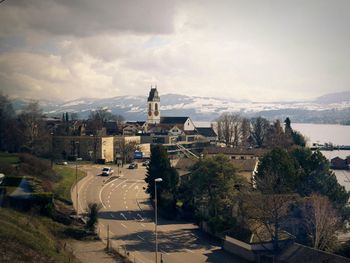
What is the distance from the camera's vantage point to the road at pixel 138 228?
13.4 meters

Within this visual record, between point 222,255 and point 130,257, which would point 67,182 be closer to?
point 130,257

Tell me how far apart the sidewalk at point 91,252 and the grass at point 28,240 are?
50 cm

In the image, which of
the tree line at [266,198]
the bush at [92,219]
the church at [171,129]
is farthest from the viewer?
the church at [171,129]

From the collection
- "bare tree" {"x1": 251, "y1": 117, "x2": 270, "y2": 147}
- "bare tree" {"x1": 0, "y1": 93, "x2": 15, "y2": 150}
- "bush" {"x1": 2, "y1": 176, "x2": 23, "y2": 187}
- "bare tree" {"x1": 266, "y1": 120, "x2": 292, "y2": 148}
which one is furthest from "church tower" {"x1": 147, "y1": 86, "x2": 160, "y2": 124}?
"bush" {"x1": 2, "y1": 176, "x2": 23, "y2": 187}

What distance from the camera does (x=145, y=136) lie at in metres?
40.1

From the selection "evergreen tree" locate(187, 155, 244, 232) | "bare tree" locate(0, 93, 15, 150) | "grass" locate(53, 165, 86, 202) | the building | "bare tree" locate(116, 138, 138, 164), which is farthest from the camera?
"bare tree" locate(116, 138, 138, 164)

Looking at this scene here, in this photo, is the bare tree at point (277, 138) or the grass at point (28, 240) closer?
the grass at point (28, 240)

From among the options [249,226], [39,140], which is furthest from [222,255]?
[39,140]

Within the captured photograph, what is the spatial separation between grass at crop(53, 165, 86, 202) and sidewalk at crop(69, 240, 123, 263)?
446cm

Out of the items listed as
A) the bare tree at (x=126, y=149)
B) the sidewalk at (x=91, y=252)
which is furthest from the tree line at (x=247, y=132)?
the sidewalk at (x=91, y=252)

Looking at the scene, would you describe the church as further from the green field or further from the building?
the green field

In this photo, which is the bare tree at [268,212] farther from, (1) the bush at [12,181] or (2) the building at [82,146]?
(2) the building at [82,146]

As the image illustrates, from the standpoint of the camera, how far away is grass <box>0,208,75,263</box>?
10.0m

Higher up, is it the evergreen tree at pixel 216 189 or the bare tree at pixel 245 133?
the bare tree at pixel 245 133
